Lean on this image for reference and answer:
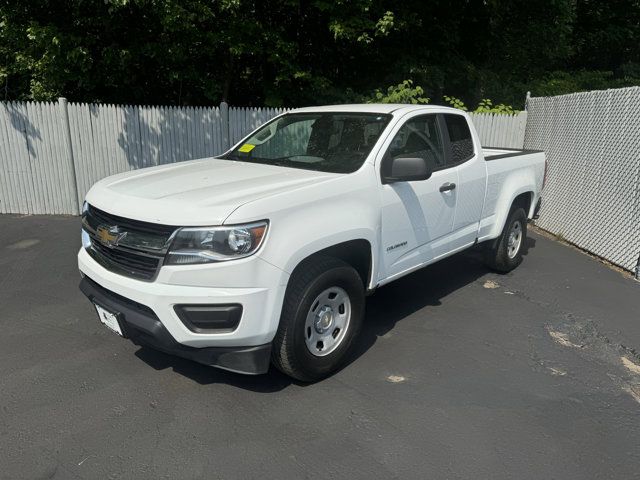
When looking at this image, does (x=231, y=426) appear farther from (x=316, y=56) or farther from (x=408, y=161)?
(x=316, y=56)

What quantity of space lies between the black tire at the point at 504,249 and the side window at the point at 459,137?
1230 mm

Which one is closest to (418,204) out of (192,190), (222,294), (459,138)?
(459,138)

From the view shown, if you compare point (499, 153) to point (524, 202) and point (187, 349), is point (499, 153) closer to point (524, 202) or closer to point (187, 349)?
point (524, 202)

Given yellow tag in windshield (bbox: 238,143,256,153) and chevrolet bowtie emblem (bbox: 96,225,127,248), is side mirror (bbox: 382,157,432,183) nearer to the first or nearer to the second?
yellow tag in windshield (bbox: 238,143,256,153)

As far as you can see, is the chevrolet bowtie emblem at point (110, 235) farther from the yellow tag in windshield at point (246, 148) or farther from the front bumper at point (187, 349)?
the yellow tag in windshield at point (246, 148)

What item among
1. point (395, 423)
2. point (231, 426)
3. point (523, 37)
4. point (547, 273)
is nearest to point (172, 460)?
point (231, 426)

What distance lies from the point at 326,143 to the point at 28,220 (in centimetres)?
631

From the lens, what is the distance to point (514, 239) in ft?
19.6

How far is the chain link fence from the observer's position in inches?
236

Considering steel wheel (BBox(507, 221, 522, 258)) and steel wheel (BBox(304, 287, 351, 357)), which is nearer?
steel wheel (BBox(304, 287, 351, 357))

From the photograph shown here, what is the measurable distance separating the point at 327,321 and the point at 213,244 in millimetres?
1094

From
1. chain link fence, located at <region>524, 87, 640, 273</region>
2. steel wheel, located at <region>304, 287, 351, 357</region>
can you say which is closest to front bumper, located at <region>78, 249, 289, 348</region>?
steel wheel, located at <region>304, 287, 351, 357</region>

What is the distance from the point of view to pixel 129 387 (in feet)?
11.2

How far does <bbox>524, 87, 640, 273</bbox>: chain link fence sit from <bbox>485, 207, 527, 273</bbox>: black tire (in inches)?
50.8
